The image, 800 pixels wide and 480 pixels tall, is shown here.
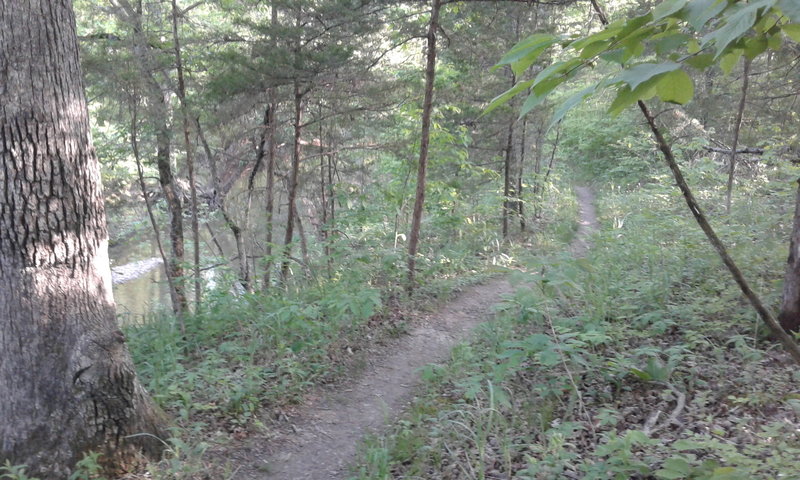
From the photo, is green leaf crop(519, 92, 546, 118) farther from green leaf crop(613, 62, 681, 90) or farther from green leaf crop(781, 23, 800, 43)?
green leaf crop(781, 23, 800, 43)

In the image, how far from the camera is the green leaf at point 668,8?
1063mm

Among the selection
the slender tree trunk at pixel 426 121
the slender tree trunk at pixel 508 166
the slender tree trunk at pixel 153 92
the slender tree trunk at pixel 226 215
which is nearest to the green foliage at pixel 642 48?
the slender tree trunk at pixel 426 121

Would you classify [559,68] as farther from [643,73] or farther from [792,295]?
[792,295]

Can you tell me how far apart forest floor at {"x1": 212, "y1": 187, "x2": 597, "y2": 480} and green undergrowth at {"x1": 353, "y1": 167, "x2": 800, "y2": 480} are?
389 mm

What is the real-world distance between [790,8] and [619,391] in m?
4.33

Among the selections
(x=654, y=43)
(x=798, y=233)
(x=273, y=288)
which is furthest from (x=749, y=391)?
(x=273, y=288)

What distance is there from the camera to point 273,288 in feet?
29.8

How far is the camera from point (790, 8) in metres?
0.87

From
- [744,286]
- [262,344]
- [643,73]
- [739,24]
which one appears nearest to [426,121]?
[262,344]

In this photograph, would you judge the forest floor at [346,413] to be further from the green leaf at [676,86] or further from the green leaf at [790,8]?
the green leaf at [790,8]

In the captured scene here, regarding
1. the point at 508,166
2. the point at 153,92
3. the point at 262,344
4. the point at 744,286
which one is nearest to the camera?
the point at 744,286

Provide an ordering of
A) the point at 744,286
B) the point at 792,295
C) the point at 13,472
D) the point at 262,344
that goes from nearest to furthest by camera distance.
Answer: the point at 744,286 → the point at 13,472 → the point at 792,295 → the point at 262,344

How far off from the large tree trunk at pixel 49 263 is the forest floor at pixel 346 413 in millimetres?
1222

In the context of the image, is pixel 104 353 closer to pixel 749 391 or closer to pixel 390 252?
pixel 749 391
